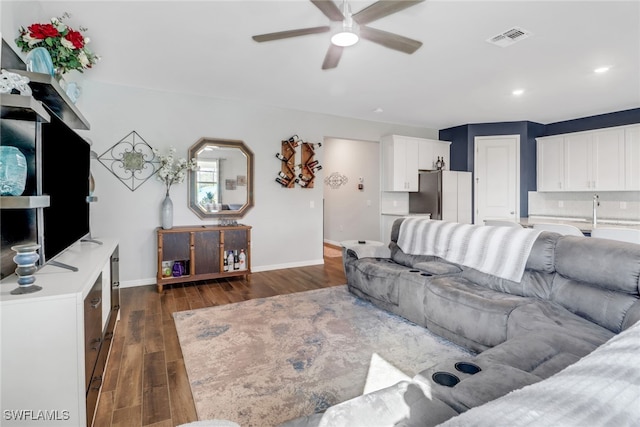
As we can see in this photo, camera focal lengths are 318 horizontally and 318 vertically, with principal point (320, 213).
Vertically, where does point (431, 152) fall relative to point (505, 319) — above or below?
above

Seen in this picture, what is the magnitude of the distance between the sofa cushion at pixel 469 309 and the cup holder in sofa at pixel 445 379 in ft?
3.42

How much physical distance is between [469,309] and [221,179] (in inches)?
144

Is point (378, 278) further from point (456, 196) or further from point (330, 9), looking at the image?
point (456, 196)

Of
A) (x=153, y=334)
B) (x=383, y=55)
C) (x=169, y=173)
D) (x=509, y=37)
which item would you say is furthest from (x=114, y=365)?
(x=509, y=37)

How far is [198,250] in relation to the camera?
4184mm

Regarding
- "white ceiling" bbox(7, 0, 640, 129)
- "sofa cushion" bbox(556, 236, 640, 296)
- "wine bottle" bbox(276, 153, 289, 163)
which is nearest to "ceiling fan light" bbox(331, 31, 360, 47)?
"white ceiling" bbox(7, 0, 640, 129)

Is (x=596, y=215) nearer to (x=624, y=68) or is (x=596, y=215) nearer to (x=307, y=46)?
(x=624, y=68)

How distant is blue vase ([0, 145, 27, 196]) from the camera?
1.34m

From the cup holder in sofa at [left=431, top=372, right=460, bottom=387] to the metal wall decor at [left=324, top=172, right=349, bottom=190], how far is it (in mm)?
6082

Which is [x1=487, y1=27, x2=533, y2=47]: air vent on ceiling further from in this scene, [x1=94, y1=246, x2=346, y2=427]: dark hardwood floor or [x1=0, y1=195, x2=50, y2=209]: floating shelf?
[x1=0, y1=195, x2=50, y2=209]: floating shelf

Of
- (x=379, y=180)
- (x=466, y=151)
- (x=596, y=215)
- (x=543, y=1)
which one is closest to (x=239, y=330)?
(x=543, y=1)

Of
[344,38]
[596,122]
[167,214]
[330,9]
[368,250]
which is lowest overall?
[368,250]

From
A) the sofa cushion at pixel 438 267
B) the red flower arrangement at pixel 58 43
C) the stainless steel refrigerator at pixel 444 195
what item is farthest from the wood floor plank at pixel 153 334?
the stainless steel refrigerator at pixel 444 195

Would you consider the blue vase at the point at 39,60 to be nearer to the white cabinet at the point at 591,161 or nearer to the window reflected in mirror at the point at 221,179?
the window reflected in mirror at the point at 221,179
